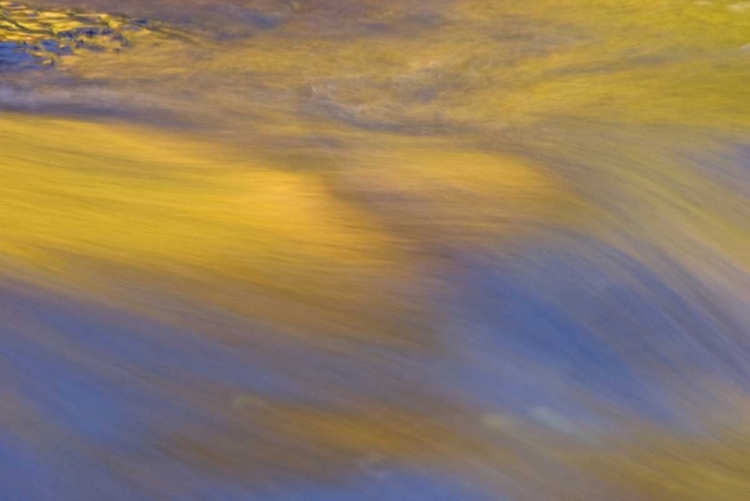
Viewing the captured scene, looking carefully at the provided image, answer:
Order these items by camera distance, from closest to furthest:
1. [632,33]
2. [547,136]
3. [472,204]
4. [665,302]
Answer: [665,302] → [472,204] → [547,136] → [632,33]

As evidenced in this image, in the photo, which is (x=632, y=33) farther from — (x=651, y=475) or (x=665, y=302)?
(x=651, y=475)

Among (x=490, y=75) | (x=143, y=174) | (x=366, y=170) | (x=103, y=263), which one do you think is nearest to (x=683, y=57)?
(x=490, y=75)

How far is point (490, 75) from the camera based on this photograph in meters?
3.44

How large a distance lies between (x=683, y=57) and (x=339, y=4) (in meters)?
Result: 1.22

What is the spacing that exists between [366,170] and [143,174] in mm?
510

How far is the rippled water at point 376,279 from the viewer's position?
1.76 meters

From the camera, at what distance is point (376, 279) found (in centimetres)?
213

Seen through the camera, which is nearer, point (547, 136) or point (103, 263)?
point (103, 263)

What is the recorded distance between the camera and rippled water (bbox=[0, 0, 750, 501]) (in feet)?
5.76

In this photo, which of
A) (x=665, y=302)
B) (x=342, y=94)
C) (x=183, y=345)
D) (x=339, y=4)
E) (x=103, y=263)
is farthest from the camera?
(x=339, y=4)

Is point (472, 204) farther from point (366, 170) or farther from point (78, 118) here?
point (78, 118)

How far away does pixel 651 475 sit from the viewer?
1.90 m

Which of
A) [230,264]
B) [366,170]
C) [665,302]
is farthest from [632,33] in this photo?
[230,264]

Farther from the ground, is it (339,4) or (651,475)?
(339,4)
